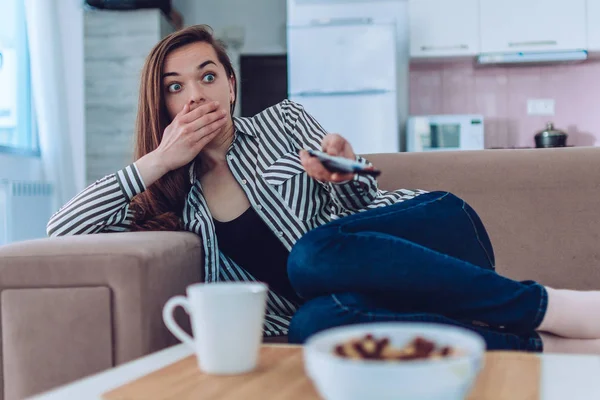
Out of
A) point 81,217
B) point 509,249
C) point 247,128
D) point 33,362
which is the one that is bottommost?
point 33,362

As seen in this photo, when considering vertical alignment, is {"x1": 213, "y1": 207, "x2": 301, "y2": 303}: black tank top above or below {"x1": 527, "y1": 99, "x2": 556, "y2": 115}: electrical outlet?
below

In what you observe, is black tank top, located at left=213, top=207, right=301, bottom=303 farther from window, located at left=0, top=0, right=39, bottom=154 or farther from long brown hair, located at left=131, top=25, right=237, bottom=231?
window, located at left=0, top=0, right=39, bottom=154

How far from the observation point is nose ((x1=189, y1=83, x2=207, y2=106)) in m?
1.48

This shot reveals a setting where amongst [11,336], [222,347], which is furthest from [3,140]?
[222,347]

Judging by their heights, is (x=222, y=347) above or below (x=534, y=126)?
below

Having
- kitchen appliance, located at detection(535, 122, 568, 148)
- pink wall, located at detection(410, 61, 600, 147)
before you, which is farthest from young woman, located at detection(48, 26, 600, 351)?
pink wall, located at detection(410, 61, 600, 147)

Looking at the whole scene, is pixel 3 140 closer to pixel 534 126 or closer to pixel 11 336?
pixel 11 336

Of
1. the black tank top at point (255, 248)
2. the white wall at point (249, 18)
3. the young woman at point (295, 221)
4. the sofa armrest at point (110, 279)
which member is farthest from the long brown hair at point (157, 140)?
the white wall at point (249, 18)

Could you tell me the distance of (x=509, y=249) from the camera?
1.52m

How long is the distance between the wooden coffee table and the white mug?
0.02m

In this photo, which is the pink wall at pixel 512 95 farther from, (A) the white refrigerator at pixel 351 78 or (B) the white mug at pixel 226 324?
(B) the white mug at pixel 226 324

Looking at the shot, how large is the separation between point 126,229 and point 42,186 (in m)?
2.34

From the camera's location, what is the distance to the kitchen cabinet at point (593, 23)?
3860mm

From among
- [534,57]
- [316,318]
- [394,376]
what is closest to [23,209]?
Result: [316,318]
